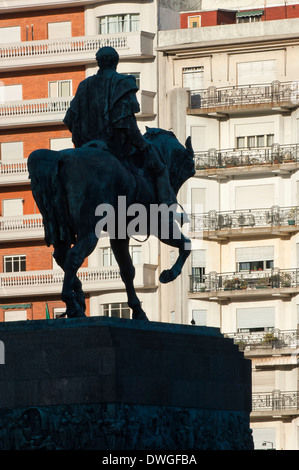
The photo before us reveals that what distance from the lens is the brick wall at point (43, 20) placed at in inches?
2977

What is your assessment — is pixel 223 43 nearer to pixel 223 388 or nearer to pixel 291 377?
pixel 291 377

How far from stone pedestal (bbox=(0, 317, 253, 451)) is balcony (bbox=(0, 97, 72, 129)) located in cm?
4611

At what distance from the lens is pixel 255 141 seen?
73375 millimetres

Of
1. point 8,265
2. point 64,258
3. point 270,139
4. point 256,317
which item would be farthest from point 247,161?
point 64,258

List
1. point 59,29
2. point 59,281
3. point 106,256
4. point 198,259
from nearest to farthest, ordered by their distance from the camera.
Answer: point 59,281, point 198,259, point 106,256, point 59,29

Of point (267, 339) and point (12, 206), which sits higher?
point (12, 206)

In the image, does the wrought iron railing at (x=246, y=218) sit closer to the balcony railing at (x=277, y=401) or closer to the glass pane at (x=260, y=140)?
the glass pane at (x=260, y=140)

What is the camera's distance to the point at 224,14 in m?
75.8

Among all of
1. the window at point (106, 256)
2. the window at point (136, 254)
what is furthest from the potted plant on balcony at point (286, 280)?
the window at point (106, 256)

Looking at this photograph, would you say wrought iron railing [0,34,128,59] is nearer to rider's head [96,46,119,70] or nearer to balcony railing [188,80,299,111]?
balcony railing [188,80,299,111]

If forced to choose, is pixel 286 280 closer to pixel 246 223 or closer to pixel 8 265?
pixel 246 223

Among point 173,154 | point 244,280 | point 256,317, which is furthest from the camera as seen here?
point 256,317

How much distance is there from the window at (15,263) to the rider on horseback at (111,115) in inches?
1797

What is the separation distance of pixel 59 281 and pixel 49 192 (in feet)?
148
